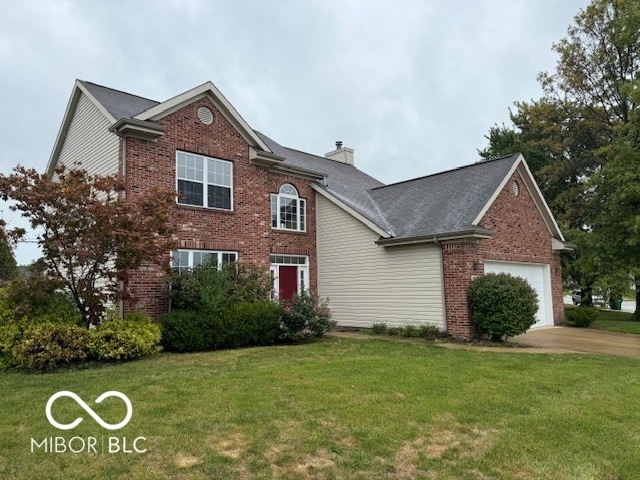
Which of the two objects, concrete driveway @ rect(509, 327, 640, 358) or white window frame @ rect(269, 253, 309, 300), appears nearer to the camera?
concrete driveway @ rect(509, 327, 640, 358)

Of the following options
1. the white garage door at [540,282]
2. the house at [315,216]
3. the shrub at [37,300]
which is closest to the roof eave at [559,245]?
the house at [315,216]

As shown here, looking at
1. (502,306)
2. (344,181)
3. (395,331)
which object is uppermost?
(344,181)

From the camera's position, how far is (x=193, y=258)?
43.5 ft

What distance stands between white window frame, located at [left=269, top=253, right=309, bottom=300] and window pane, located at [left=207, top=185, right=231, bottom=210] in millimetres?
2815

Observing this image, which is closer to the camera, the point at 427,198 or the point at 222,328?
the point at 222,328

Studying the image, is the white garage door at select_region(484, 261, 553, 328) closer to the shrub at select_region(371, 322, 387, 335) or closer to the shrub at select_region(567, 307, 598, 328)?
the shrub at select_region(567, 307, 598, 328)

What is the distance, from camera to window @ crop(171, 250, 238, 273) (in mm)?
12828

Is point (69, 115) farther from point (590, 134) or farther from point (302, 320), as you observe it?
point (590, 134)

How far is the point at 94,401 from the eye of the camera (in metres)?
6.02

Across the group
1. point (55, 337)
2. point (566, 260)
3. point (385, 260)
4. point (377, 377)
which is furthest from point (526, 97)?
point (55, 337)

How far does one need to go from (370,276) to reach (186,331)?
22.9ft

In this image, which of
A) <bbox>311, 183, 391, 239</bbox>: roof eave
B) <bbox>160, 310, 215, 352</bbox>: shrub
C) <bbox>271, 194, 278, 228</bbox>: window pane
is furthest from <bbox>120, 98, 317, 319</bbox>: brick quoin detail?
<bbox>311, 183, 391, 239</bbox>: roof eave

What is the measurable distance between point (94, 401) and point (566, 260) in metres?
25.5

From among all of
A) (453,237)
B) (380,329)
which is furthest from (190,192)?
(453,237)
